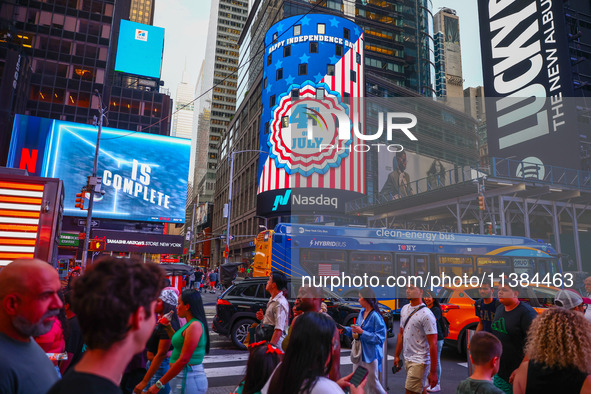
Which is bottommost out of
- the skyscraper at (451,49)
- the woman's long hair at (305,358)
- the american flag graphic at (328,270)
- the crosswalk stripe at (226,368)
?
the crosswalk stripe at (226,368)

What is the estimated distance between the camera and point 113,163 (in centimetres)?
3988

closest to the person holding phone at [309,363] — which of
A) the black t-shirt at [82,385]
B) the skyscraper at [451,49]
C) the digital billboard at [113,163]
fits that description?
the black t-shirt at [82,385]

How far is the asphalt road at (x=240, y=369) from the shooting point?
24.0 ft

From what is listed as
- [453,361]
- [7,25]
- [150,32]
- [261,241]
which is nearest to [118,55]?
[150,32]

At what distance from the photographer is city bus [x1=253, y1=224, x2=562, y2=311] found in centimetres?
1569

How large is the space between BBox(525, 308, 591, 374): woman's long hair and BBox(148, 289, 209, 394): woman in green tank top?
2988mm

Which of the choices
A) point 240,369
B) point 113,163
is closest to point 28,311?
point 240,369

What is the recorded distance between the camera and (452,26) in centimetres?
12112

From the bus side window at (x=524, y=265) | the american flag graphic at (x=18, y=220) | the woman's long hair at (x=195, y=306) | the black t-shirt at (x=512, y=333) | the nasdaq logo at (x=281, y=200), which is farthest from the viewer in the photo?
the nasdaq logo at (x=281, y=200)

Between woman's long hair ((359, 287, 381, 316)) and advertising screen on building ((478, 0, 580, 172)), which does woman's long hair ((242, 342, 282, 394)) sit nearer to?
woman's long hair ((359, 287, 381, 316))

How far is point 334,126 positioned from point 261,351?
37.3 meters

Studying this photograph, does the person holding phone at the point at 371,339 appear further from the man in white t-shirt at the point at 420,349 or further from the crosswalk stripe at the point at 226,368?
the crosswalk stripe at the point at 226,368

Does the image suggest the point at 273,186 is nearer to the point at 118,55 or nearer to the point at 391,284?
the point at 391,284

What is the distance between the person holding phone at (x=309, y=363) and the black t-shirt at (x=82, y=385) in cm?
118
